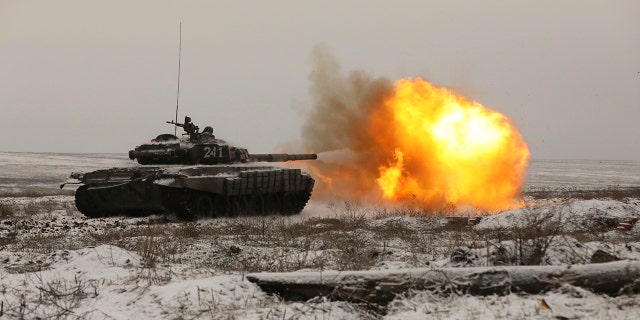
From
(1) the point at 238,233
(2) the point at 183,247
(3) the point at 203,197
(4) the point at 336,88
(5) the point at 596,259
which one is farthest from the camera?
(4) the point at 336,88

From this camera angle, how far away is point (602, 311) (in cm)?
470

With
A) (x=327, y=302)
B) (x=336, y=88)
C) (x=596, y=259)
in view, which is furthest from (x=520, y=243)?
(x=336, y=88)

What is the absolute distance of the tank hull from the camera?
16.5 meters

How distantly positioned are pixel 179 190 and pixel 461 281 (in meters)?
12.6

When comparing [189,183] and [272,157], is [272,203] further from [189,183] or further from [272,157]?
[189,183]

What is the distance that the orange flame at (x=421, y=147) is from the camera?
79.0 feet

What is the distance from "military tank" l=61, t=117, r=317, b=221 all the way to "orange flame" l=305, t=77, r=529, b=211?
649cm

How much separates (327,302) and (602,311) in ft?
7.22

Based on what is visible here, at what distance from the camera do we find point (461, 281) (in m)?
5.23

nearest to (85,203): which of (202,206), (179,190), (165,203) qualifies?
(165,203)

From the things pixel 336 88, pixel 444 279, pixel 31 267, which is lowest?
pixel 31 267

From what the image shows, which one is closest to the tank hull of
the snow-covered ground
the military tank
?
the military tank

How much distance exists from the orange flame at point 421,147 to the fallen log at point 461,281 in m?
18.3

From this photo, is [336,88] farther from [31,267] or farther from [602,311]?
[602,311]
